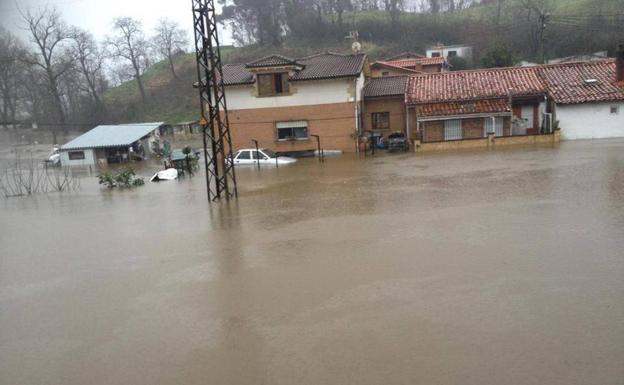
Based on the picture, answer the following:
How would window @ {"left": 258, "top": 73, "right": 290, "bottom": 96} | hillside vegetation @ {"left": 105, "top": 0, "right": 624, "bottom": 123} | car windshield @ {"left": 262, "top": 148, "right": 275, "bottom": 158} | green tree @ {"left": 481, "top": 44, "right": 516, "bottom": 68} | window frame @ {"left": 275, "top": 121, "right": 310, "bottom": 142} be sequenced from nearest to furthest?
1. car windshield @ {"left": 262, "top": 148, "right": 275, "bottom": 158}
2. window @ {"left": 258, "top": 73, "right": 290, "bottom": 96}
3. window frame @ {"left": 275, "top": 121, "right": 310, "bottom": 142}
4. green tree @ {"left": 481, "top": 44, "right": 516, "bottom": 68}
5. hillside vegetation @ {"left": 105, "top": 0, "right": 624, "bottom": 123}

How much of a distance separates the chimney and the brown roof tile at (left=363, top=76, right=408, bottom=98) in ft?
34.0

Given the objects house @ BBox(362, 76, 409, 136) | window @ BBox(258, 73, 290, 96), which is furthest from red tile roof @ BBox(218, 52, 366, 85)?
house @ BBox(362, 76, 409, 136)

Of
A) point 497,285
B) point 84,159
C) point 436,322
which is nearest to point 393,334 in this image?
point 436,322

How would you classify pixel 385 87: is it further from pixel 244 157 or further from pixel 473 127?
pixel 244 157

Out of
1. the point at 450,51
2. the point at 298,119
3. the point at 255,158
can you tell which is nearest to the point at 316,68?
the point at 298,119

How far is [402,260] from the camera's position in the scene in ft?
28.8

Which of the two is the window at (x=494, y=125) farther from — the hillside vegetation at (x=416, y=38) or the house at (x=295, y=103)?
the hillside vegetation at (x=416, y=38)

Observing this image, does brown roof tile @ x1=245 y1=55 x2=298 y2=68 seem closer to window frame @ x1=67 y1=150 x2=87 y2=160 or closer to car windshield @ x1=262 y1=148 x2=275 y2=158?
car windshield @ x1=262 y1=148 x2=275 y2=158

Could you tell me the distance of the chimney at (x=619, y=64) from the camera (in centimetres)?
2431

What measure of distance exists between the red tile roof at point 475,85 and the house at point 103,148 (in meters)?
18.9

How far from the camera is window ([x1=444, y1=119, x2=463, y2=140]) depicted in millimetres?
25734

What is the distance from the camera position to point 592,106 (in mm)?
24438

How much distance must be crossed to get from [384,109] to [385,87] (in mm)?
1495

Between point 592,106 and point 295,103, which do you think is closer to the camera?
point 592,106
